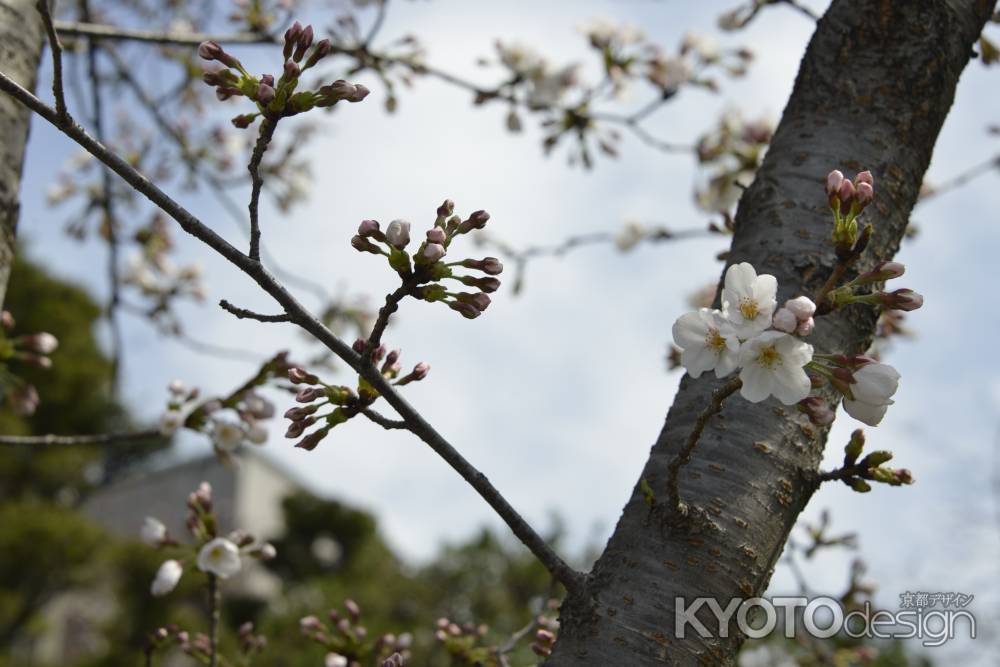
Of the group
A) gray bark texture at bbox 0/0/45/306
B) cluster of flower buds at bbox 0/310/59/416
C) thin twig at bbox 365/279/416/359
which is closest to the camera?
thin twig at bbox 365/279/416/359

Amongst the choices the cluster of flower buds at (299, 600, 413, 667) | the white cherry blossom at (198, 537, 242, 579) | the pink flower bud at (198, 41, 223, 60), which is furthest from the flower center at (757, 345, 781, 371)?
the white cherry blossom at (198, 537, 242, 579)

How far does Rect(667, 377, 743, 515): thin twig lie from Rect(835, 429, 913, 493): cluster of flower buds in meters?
0.24

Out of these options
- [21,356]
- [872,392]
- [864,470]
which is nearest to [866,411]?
[872,392]

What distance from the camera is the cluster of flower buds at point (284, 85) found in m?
1.01

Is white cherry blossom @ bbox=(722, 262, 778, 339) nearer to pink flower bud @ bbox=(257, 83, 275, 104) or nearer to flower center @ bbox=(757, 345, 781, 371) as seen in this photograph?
flower center @ bbox=(757, 345, 781, 371)

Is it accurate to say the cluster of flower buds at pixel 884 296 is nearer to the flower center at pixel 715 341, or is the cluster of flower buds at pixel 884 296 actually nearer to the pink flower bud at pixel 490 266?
the flower center at pixel 715 341

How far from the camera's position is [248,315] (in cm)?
96

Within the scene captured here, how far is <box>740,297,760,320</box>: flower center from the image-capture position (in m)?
0.95

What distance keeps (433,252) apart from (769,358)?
37 centimetres

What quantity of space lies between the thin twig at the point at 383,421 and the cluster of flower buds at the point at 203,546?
2.23 ft

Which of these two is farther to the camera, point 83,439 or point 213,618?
point 83,439

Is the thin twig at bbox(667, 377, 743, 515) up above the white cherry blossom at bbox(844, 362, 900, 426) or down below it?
below

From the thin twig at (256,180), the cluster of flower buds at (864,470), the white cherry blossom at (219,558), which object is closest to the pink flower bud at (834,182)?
the cluster of flower buds at (864,470)

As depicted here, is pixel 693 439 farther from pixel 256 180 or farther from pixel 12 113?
pixel 12 113
